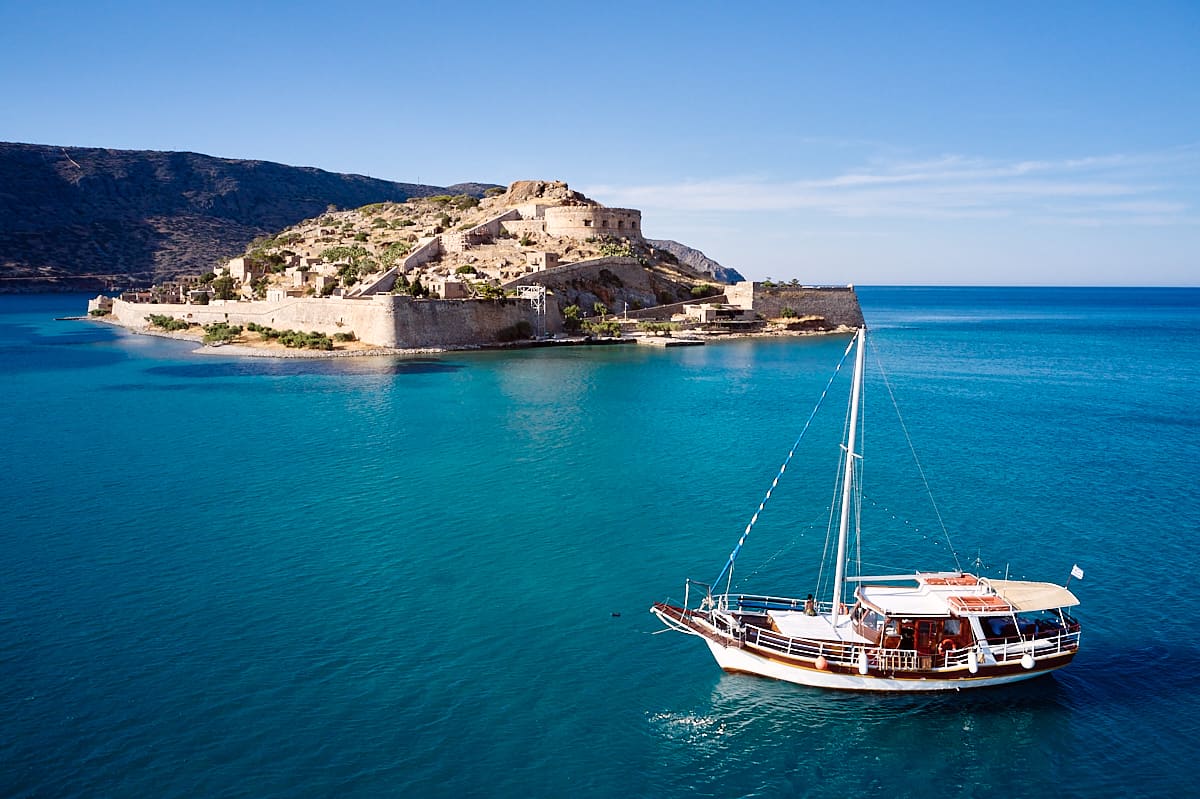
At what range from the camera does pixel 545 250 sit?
72.6 metres

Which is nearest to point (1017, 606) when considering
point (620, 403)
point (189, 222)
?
point (620, 403)

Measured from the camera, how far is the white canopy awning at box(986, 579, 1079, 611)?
13.2 m

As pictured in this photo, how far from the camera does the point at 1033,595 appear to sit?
13562 mm

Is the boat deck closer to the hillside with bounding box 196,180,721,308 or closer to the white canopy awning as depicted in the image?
the white canopy awning

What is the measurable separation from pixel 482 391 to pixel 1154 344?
198 feet

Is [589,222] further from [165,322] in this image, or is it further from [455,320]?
[165,322]

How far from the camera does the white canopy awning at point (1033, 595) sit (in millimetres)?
→ 13195

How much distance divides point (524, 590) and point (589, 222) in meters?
61.9

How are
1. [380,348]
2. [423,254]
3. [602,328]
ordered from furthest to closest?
[423,254] → [602,328] → [380,348]

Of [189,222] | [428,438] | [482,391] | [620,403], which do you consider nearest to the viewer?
[428,438]

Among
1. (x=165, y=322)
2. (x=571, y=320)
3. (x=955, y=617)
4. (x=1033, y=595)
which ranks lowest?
(x=955, y=617)

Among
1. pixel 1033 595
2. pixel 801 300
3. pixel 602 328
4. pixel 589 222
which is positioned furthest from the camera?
pixel 589 222

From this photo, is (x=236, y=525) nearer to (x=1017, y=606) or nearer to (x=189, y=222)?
(x=1017, y=606)

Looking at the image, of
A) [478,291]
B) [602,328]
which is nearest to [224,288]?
[478,291]
